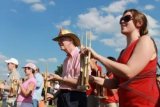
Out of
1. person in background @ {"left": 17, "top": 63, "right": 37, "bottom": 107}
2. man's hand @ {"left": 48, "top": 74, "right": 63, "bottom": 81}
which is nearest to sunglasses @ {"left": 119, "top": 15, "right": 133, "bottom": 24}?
man's hand @ {"left": 48, "top": 74, "right": 63, "bottom": 81}

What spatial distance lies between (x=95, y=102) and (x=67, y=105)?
4.57 meters

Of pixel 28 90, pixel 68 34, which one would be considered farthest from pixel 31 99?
pixel 68 34

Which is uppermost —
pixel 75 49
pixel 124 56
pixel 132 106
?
pixel 75 49

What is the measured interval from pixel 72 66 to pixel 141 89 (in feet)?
8.65

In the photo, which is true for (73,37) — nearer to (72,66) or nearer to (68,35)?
(68,35)

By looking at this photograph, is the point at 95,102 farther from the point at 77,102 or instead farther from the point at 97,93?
the point at 77,102

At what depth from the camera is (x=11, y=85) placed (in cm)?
987

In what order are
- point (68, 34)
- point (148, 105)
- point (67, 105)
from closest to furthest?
1. point (148, 105)
2. point (67, 105)
3. point (68, 34)

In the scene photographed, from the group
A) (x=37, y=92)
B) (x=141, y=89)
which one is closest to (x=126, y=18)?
(x=141, y=89)

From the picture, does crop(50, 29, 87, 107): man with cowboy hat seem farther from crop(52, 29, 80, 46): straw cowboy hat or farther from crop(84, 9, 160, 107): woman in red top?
crop(84, 9, 160, 107): woman in red top

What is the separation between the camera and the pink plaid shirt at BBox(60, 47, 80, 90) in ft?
20.3

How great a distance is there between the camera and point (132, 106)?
3740 mm

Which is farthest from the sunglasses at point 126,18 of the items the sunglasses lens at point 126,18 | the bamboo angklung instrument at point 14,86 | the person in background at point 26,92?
the bamboo angklung instrument at point 14,86

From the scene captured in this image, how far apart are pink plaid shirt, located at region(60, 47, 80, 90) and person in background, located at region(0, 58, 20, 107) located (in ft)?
11.6
